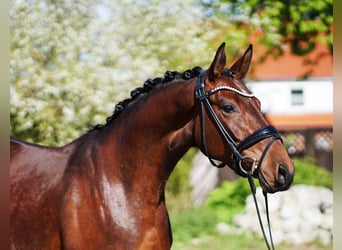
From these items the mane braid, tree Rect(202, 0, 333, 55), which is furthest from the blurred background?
the mane braid

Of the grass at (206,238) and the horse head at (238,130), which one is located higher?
the horse head at (238,130)

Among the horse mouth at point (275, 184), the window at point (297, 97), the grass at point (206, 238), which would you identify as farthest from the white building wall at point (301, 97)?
the horse mouth at point (275, 184)

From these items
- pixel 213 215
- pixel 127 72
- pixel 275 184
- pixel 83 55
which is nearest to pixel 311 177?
pixel 213 215

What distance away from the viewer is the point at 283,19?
1272 centimetres

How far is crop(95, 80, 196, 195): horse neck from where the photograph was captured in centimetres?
284

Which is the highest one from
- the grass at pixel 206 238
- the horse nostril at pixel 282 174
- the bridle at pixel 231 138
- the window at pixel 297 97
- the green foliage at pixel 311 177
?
the bridle at pixel 231 138

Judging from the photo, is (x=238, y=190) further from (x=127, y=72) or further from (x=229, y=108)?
(x=229, y=108)

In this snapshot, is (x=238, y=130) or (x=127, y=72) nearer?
(x=238, y=130)

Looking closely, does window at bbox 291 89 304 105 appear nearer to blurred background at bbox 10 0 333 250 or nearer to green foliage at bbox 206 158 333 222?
blurred background at bbox 10 0 333 250

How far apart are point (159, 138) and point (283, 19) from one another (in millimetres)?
10399

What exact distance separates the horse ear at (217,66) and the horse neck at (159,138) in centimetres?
12

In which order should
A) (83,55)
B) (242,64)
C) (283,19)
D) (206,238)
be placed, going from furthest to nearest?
(283,19) < (83,55) < (206,238) < (242,64)

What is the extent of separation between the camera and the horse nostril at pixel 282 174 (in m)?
2.50

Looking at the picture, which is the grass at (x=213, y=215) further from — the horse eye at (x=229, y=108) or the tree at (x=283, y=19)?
the horse eye at (x=229, y=108)
